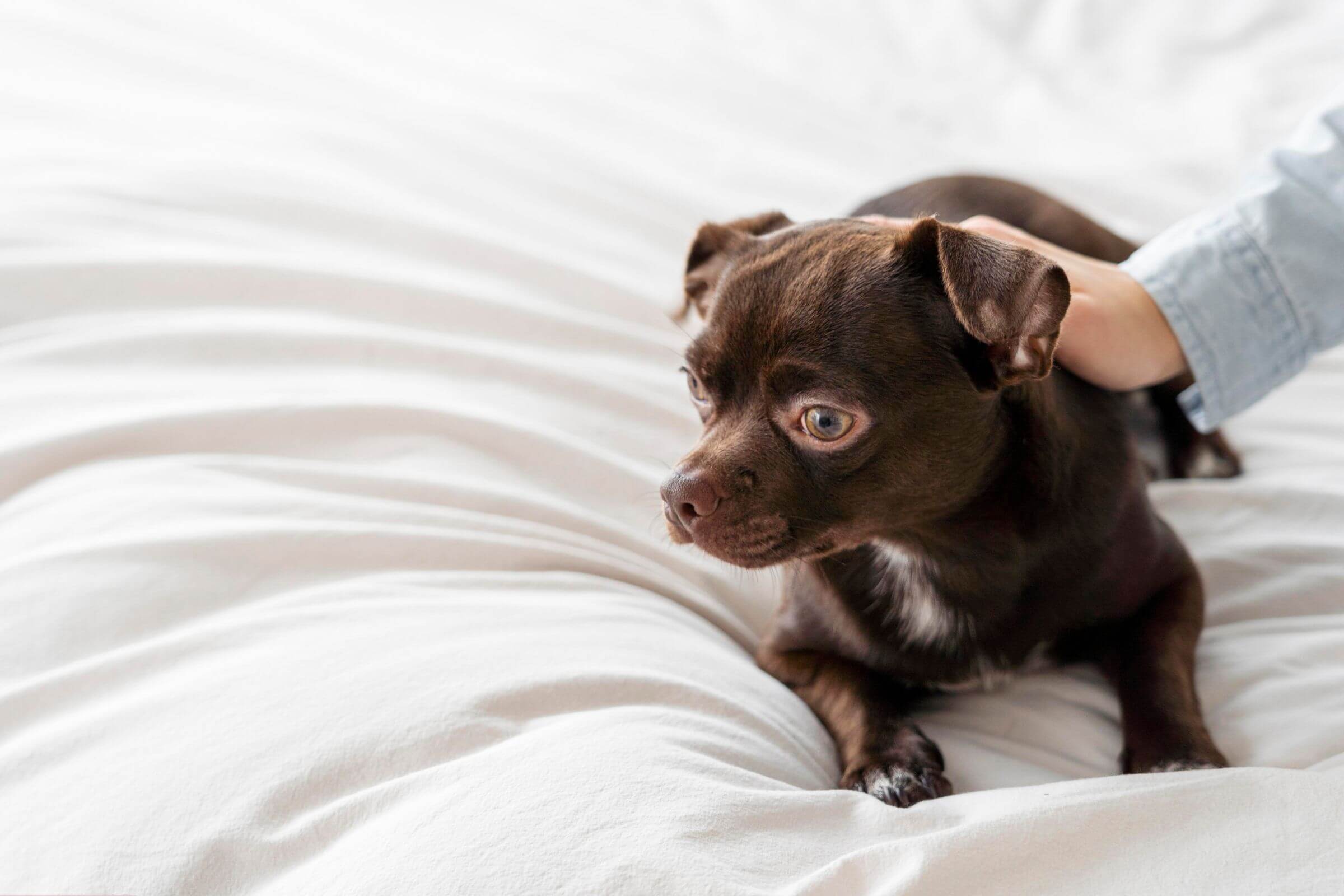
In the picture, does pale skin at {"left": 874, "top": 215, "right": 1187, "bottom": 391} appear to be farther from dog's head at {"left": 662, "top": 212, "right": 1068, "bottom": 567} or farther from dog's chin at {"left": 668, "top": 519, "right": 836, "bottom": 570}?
dog's chin at {"left": 668, "top": 519, "right": 836, "bottom": 570}

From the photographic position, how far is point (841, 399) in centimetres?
147

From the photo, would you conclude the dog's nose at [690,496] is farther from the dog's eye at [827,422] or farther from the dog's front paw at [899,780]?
the dog's front paw at [899,780]

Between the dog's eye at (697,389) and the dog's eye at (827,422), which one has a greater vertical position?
the dog's eye at (697,389)

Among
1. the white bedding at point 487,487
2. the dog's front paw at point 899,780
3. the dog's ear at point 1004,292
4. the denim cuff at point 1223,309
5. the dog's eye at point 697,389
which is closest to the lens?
the white bedding at point 487,487

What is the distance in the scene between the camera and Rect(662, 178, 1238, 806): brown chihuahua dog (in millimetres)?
1469

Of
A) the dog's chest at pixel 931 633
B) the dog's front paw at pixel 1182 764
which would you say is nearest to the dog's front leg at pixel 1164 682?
the dog's front paw at pixel 1182 764

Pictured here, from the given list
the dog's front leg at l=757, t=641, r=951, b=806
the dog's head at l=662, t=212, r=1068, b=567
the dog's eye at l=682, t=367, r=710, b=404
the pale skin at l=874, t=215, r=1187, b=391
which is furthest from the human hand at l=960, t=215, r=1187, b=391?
the dog's front leg at l=757, t=641, r=951, b=806

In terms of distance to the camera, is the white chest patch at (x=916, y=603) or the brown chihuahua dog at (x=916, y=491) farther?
the white chest patch at (x=916, y=603)

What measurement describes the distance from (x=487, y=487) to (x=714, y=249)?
539mm

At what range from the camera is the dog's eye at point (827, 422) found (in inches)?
58.6

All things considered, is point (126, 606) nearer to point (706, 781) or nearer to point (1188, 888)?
point (706, 781)

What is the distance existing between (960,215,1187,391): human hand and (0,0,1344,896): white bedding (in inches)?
14.4

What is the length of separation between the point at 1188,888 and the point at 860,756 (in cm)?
53

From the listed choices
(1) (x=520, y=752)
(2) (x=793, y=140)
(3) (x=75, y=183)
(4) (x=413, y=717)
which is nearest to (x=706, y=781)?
(1) (x=520, y=752)
